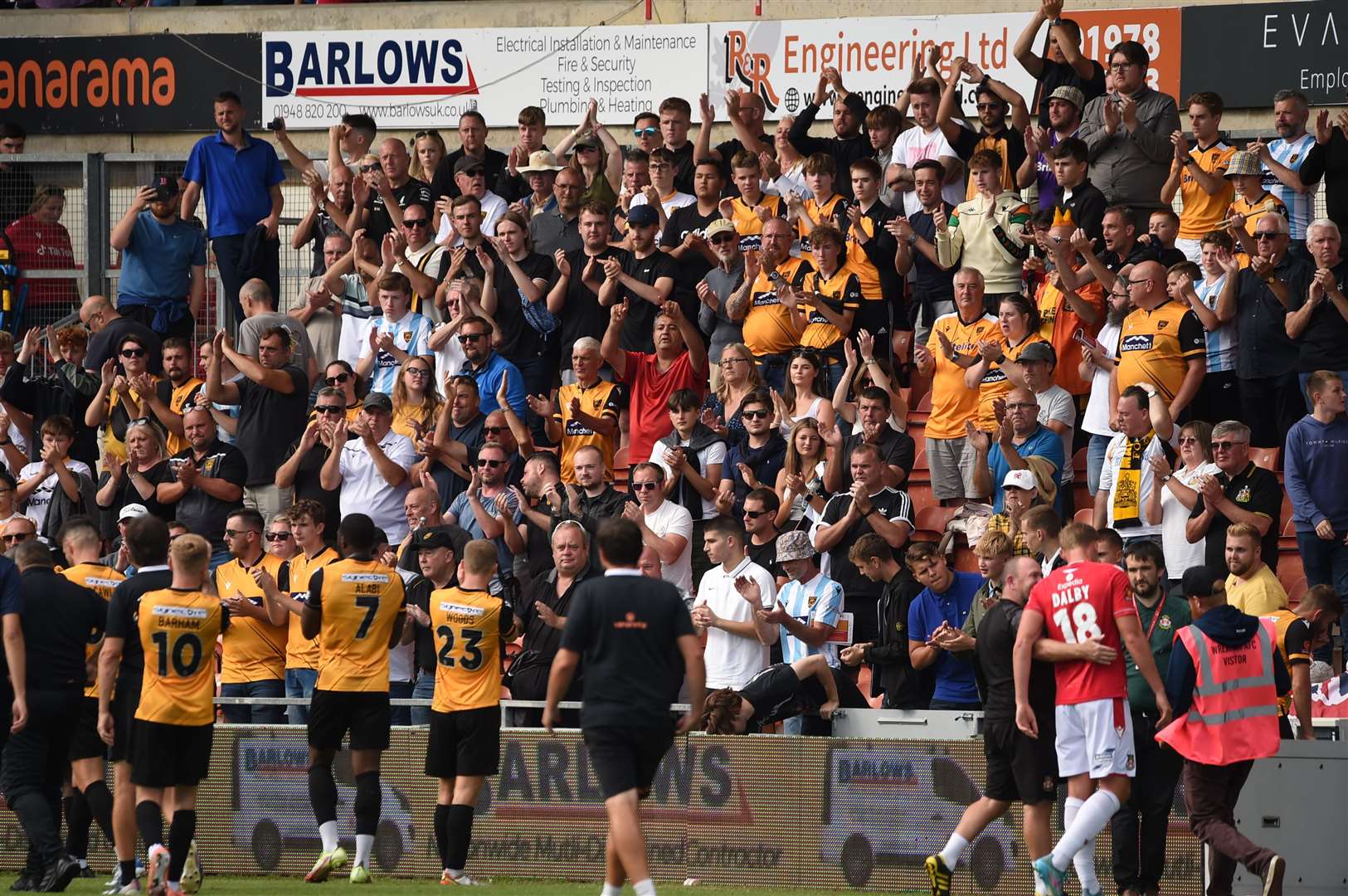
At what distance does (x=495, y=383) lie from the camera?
52.4 ft

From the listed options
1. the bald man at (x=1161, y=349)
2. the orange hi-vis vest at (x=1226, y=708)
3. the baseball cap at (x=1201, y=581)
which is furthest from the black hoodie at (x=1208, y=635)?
the bald man at (x=1161, y=349)

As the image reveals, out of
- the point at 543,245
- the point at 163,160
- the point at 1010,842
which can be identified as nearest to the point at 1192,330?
the point at 1010,842

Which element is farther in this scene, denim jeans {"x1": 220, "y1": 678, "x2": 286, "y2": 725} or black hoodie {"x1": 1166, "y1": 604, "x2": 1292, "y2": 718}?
denim jeans {"x1": 220, "y1": 678, "x2": 286, "y2": 725}

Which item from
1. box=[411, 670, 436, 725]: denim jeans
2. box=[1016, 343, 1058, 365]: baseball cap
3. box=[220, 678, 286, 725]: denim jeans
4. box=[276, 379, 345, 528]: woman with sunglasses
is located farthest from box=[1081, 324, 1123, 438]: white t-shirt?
box=[220, 678, 286, 725]: denim jeans

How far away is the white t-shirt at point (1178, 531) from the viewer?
13336 millimetres

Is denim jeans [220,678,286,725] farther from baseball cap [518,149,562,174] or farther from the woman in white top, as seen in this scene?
baseball cap [518,149,562,174]

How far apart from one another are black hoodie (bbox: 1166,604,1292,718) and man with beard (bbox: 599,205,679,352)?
22.9 ft

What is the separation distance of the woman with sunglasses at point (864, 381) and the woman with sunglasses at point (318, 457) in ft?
13.0

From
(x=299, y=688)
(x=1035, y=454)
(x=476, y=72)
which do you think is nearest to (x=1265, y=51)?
(x=1035, y=454)

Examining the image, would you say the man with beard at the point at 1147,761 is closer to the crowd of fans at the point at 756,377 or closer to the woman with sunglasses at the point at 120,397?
the crowd of fans at the point at 756,377

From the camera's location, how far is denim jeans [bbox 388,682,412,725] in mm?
12955

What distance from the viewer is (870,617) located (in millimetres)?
13234

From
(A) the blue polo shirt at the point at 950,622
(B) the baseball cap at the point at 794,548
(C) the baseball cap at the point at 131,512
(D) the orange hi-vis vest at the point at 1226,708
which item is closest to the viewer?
(D) the orange hi-vis vest at the point at 1226,708

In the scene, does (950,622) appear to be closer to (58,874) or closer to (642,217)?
(642,217)
